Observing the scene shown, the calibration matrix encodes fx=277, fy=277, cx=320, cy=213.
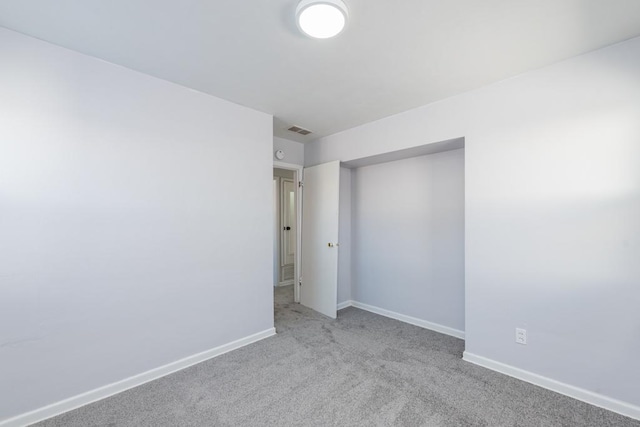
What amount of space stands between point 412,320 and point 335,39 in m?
3.17

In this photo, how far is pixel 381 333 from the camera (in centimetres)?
315

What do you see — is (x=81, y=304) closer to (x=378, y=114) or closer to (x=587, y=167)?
(x=378, y=114)

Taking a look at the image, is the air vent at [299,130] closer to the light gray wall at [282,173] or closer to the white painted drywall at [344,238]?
the white painted drywall at [344,238]

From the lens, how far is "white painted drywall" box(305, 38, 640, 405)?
1.86m

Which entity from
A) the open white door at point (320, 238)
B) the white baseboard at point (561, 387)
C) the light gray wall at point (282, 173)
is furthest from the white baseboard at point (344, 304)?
the light gray wall at point (282, 173)

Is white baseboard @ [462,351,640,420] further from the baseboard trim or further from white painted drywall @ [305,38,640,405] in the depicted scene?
the baseboard trim

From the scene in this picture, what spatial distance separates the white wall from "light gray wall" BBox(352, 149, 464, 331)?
72.6 inches

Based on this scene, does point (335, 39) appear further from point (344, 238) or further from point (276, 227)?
point (276, 227)

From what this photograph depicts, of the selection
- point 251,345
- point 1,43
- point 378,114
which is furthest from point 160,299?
point 378,114

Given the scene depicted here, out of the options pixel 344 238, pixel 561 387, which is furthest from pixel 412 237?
pixel 561 387

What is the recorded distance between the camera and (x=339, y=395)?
2.03 meters

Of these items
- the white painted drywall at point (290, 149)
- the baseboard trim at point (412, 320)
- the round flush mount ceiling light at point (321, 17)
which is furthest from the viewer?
the white painted drywall at point (290, 149)

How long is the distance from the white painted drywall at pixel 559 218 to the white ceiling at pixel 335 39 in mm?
252

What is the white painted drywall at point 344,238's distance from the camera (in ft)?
13.4
